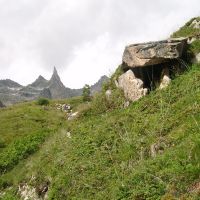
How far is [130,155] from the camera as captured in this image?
17906mm

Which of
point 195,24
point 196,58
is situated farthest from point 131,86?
point 195,24

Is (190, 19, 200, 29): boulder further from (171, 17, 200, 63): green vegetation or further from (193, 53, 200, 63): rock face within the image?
(193, 53, 200, 63): rock face

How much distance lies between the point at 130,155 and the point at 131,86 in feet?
32.5

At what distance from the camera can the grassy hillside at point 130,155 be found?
13.6 metres

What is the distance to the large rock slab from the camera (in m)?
26.0

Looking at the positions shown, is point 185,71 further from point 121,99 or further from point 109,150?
point 109,150

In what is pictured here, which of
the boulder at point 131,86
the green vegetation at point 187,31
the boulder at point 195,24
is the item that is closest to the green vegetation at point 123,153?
the green vegetation at point 187,31

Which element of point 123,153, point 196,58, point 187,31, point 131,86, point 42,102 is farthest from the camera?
point 42,102

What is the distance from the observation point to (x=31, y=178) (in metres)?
24.0

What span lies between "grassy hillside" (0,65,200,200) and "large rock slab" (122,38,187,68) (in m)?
2.02

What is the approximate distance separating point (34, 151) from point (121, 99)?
7.08 metres

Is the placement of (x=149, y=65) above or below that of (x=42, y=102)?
below

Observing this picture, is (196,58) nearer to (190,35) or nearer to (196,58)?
(196,58)

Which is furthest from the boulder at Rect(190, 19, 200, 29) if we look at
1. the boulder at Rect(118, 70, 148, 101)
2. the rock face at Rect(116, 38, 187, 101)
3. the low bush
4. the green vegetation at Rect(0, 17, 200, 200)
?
the low bush
